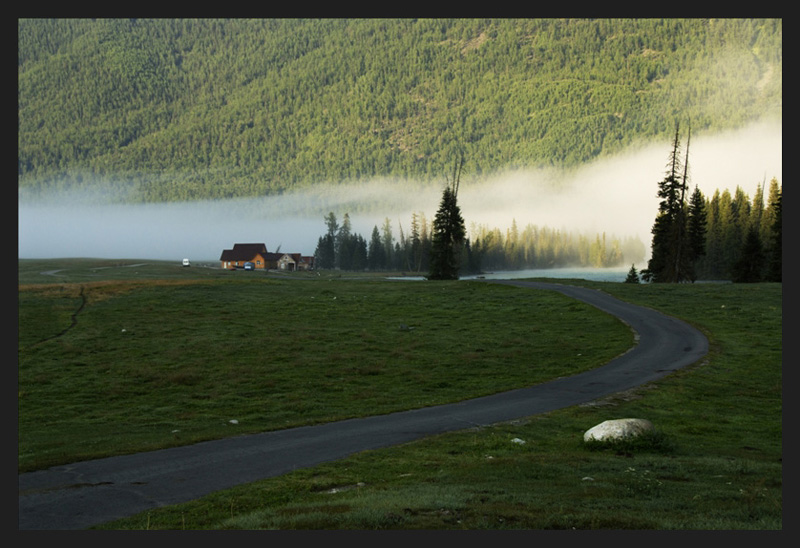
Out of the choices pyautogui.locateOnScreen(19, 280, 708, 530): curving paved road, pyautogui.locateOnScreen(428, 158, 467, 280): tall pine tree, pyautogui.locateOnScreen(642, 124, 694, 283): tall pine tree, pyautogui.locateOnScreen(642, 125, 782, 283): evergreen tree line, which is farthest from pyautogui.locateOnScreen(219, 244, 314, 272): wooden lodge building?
pyautogui.locateOnScreen(19, 280, 708, 530): curving paved road

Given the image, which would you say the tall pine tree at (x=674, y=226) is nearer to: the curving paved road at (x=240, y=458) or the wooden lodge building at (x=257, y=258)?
the curving paved road at (x=240, y=458)

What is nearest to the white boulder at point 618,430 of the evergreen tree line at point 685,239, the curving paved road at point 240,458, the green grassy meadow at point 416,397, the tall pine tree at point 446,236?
the green grassy meadow at point 416,397

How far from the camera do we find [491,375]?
3697cm

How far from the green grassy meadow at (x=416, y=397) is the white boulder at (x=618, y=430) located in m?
0.52

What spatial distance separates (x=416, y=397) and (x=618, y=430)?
13.0m

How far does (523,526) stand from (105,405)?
2471 cm

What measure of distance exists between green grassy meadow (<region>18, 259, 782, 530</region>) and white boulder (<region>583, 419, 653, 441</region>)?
1.70 feet

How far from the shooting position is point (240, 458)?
1922cm

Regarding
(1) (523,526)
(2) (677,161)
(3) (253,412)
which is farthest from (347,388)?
(2) (677,161)

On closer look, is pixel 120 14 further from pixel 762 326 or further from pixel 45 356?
pixel 762 326

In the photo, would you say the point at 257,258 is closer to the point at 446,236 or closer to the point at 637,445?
the point at 446,236

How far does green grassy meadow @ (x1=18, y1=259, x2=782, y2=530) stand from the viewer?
13.2 metres

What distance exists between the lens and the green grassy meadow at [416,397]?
13.2 m

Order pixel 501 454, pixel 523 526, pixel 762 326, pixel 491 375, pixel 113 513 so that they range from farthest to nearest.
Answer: pixel 762 326
pixel 491 375
pixel 501 454
pixel 113 513
pixel 523 526
